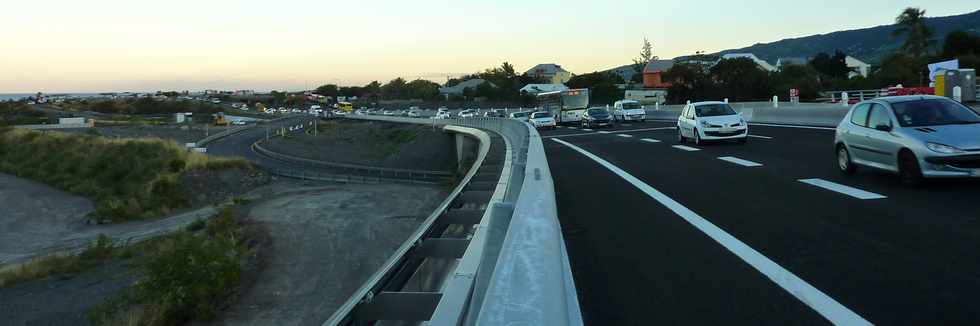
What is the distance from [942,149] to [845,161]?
10.3 feet

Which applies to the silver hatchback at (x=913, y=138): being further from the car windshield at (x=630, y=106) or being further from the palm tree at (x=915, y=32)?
the palm tree at (x=915, y=32)

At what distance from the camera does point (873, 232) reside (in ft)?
27.3

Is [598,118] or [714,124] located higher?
[598,118]

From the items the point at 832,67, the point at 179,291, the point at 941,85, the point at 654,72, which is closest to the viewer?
the point at 179,291

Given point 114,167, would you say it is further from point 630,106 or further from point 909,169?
point 909,169

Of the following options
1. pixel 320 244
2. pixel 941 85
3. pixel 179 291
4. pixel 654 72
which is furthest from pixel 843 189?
pixel 654 72

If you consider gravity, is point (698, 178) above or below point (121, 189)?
above

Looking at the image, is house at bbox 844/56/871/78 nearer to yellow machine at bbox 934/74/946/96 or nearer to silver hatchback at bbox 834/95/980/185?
yellow machine at bbox 934/74/946/96

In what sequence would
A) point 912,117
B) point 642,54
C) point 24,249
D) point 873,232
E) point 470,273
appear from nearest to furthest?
point 470,273
point 873,232
point 912,117
point 24,249
point 642,54

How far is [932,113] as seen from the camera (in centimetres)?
1228

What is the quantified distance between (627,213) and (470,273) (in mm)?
6131

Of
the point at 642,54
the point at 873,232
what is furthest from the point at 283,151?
the point at 642,54

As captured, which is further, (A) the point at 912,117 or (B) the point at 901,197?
(A) the point at 912,117

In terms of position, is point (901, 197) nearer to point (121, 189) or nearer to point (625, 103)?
point (625, 103)
